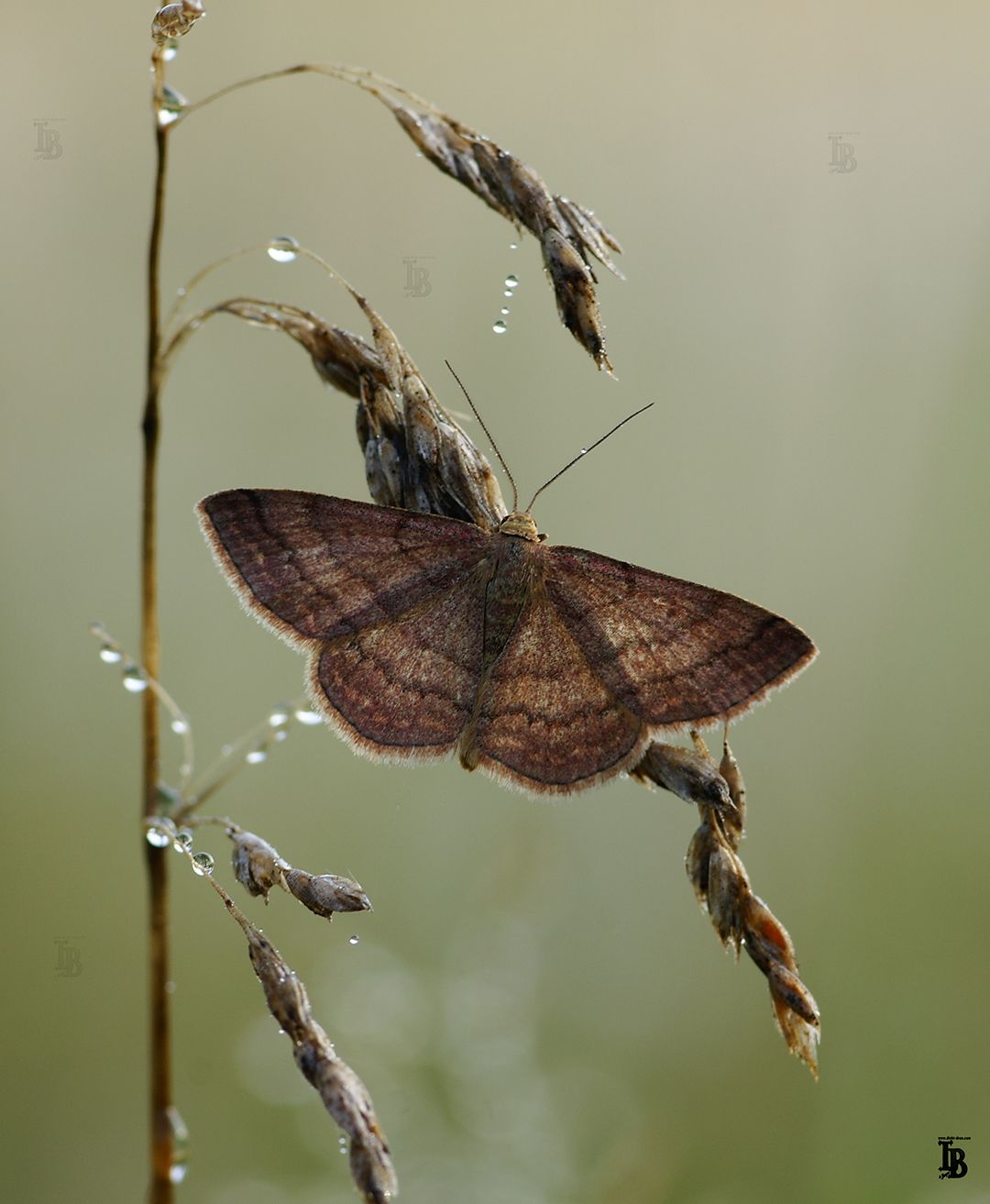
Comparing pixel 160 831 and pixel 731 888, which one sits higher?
pixel 160 831

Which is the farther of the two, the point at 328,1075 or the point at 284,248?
the point at 284,248

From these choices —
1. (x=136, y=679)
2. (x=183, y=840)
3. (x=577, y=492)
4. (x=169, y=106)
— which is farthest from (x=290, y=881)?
(x=577, y=492)

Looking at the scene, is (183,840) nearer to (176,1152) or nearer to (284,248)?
(176,1152)

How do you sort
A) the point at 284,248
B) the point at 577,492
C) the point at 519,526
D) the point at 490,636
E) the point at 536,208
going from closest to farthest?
the point at 536,208
the point at 284,248
the point at 519,526
the point at 490,636
the point at 577,492

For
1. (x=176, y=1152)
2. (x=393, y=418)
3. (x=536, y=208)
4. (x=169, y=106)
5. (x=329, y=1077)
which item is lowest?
(x=176, y=1152)

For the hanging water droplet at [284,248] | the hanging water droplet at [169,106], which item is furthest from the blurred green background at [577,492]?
the hanging water droplet at [169,106]

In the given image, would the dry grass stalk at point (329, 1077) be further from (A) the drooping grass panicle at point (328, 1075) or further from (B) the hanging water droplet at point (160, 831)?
(B) the hanging water droplet at point (160, 831)

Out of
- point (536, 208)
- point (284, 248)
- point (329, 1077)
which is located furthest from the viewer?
point (284, 248)

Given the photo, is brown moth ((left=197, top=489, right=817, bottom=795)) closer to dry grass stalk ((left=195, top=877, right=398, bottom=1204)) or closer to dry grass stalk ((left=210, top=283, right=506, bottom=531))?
dry grass stalk ((left=210, top=283, right=506, bottom=531))
